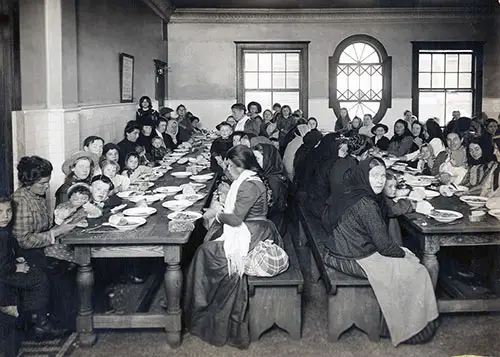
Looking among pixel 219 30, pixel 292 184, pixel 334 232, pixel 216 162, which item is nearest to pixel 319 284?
pixel 334 232

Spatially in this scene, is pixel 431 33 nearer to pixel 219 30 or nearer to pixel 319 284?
pixel 219 30

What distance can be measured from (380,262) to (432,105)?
10056 mm

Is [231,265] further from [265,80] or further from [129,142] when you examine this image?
[265,80]

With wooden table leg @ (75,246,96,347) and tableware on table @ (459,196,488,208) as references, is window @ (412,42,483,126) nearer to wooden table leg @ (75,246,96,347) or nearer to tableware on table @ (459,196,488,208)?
tableware on table @ (459,196,488,208)

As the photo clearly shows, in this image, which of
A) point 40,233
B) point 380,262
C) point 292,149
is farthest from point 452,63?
point 40,233

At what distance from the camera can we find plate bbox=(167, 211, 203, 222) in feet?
13.0

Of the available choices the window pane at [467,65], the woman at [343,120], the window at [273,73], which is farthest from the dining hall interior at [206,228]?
the window pane at [467,65]

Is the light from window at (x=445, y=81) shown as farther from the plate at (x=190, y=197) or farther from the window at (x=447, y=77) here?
the plate at (x=190, y=197)

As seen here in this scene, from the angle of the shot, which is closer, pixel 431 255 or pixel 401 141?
pixel 431 255

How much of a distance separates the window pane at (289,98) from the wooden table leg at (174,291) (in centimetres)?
955

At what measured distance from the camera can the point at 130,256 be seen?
3572mm

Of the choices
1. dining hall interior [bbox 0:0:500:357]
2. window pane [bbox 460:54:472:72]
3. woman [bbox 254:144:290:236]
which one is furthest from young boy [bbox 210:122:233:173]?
window pane [bbox 460:54:472:72]

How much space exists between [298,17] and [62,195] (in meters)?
9.14

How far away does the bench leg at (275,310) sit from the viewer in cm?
371
